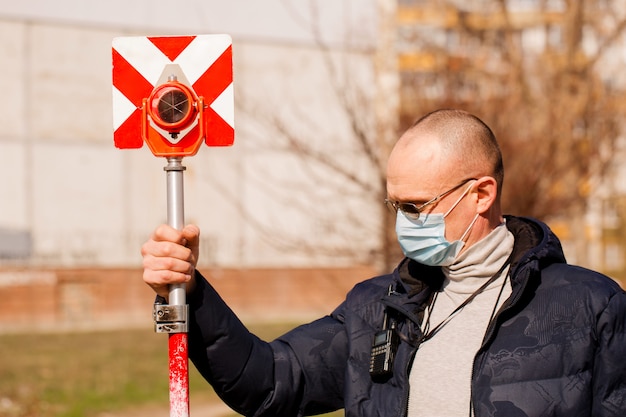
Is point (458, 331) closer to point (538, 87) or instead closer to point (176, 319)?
point (176, 319)

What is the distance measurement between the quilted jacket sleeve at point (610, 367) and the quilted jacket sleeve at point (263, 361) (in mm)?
922

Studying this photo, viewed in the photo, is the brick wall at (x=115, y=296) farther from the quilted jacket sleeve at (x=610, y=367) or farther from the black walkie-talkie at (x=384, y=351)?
the quilted jacket sleeve at (x=610, y=367)

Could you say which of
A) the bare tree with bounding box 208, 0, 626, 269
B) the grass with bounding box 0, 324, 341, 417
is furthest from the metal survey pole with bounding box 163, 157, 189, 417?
the grass with bounding box 0, 324, 341, 417

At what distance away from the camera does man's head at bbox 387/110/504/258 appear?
3768 millimetres

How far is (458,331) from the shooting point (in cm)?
361

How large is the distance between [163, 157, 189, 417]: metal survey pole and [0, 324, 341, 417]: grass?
10.7 metres

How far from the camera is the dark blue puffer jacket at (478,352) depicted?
3447 millimetres

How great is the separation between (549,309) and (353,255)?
934 centimetres

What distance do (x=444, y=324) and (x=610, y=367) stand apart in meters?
0.52

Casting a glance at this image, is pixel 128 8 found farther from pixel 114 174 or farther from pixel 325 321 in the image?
pixel 325 321

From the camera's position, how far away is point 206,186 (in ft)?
144

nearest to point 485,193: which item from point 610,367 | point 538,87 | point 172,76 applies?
point 610,367

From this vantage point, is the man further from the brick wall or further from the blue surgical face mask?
the brick wall

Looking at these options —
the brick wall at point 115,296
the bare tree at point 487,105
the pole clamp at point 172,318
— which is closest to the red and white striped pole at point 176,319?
the pole clamp at point 172,318
